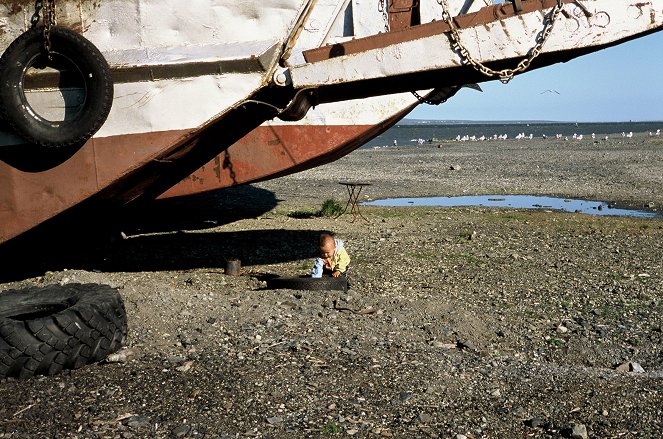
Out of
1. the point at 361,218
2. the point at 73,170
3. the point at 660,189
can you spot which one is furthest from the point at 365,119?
the point at 660,189

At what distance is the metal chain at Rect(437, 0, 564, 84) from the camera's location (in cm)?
744

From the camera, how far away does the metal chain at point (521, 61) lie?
7441mm

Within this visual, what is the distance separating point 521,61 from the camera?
24.9ft

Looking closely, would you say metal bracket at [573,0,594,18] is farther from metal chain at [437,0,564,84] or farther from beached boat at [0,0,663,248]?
metal chain at [437,0,564,84]

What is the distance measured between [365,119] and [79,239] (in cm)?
498

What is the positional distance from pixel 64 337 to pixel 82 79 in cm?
309

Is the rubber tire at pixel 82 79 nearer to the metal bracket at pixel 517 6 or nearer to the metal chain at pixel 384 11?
the metal chain at pixel 384 11

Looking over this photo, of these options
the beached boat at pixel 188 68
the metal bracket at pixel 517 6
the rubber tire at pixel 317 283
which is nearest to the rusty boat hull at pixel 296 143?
the beached boat at pixel 188 68

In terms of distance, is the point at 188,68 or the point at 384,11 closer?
the point at 188,68

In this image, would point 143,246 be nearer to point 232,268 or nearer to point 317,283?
point 232,268

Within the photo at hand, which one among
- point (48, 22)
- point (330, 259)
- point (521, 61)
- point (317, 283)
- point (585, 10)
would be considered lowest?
point (317, 283)

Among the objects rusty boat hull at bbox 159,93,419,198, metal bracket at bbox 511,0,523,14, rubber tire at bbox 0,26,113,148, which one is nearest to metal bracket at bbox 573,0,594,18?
metal bracket at bbox 511,0,523,14

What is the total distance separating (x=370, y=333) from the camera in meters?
7.15

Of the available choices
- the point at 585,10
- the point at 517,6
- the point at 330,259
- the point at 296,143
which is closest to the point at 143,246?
the point at 296,143
